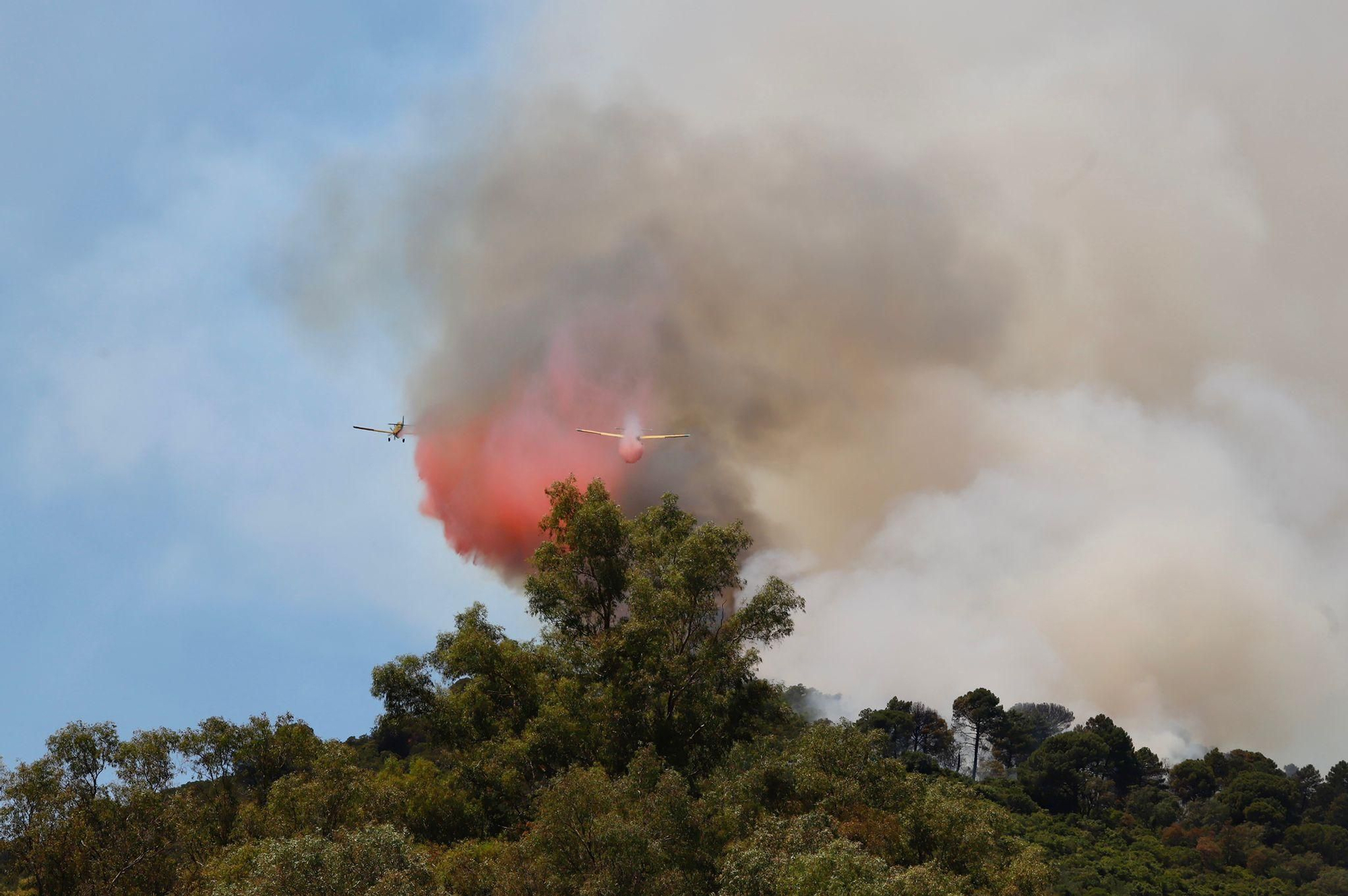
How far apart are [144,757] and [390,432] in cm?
5030

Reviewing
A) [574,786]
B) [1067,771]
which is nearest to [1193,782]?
[1067,771]

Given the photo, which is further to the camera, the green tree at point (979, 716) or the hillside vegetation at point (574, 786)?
the green tree at point (979, 716)

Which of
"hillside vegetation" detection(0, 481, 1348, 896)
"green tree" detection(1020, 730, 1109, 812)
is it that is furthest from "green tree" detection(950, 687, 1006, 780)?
"hillside vegetation" detection(0, 481, 1348, 896)

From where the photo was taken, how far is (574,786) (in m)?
A: 34.7

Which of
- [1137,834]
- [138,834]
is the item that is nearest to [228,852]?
[138,834]

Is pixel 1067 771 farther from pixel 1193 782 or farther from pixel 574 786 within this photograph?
pixel 574 786

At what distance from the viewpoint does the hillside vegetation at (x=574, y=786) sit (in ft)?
108

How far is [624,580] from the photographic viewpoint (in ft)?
176

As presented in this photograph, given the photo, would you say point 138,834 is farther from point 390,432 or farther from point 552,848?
point 390,432

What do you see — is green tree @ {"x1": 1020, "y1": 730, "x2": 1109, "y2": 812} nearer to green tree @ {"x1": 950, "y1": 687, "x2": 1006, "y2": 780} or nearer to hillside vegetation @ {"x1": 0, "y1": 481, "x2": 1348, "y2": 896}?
green tree @ {"x1": 950, "y1": 687, "x2": 1006, "y2": 780}

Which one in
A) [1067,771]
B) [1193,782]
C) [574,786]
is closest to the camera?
[574,786]

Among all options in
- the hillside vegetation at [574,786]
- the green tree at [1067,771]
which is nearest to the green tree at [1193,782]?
the green tree at [1067,771]

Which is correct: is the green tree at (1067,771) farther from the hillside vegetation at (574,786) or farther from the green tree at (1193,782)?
the hillside vegetation at (574,786)

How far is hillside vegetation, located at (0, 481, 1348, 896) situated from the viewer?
108ft
